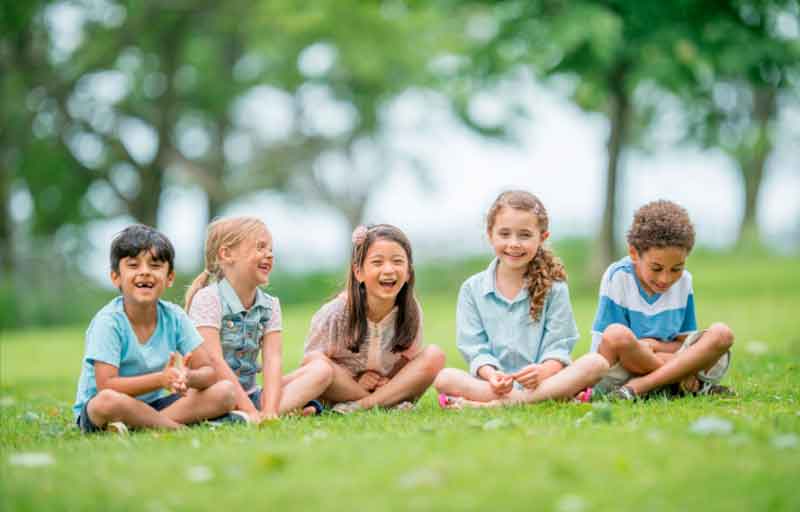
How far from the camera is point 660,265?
18.9ft

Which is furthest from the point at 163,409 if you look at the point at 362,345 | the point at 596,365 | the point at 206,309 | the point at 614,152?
the point at 614,152

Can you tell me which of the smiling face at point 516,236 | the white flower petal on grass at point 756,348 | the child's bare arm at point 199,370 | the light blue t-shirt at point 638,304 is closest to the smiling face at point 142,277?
the child's bare arm at point 199,370

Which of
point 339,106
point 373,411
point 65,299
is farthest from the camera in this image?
point 339,106

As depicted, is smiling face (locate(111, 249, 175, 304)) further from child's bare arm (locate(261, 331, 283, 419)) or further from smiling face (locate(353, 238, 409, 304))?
smiling face (locate(353, 238, 409, 304))

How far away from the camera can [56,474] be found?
3781mm

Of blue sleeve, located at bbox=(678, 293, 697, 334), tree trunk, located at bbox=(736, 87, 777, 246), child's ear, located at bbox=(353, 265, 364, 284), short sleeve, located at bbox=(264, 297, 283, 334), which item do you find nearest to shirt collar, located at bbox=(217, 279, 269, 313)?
short sleeve, located at bbox=(264, 297, 283, 334)

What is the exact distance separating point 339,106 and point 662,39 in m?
20.8

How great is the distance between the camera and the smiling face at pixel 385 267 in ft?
19.4

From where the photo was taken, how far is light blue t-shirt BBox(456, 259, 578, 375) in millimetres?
5957

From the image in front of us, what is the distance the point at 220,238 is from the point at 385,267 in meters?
1.01

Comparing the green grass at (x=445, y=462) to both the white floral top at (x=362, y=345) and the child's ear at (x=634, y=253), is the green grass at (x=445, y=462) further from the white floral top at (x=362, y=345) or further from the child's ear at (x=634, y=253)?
the child's ear at (x=634, y=253)

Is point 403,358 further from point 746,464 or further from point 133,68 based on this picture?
point 133,68

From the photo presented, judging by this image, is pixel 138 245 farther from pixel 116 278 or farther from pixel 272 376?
pixel 272 376

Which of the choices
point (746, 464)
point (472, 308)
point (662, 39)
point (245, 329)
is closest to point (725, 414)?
point (746, 464)
